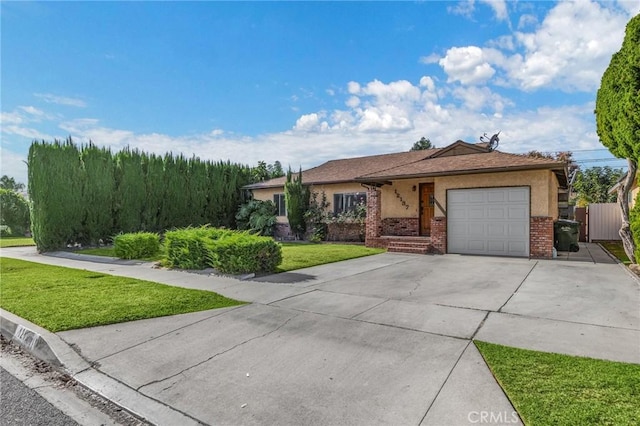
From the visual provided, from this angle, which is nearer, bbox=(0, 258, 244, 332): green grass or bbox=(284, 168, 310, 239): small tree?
bbox=(0, 258, 244, 332): green grass

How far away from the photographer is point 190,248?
355 inches

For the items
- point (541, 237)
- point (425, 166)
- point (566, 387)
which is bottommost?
point (566, 387)

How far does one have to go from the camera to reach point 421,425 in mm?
2432

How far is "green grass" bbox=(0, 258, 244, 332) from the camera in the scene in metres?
4.91

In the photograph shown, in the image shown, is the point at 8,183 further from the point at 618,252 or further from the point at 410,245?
the point at 618,252

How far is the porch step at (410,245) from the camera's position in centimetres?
1292

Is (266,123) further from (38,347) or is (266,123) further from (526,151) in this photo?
(526,151)

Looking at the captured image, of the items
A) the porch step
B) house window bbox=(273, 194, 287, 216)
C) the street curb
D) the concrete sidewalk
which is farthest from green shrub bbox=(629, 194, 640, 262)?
house window bbox=(273, 194, 287, 216)

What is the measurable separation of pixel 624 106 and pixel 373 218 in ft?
29.0

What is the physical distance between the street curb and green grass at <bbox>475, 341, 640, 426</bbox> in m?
2.53

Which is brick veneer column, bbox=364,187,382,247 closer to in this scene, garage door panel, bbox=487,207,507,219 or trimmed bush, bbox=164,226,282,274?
garage door panel, bbox=487,207,507,219

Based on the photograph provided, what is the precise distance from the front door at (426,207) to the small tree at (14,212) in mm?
24758

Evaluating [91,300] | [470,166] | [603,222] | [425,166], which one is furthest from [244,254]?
[603,222]

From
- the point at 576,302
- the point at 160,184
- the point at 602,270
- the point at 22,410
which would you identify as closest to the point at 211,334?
the point at 22,410
